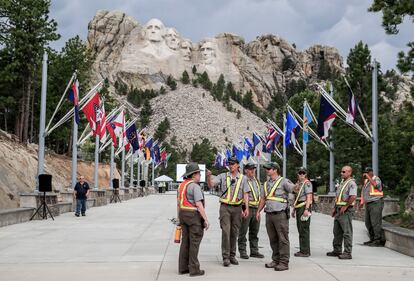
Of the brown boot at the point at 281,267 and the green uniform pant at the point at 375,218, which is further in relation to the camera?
the green uniform pant at the point at 375,218

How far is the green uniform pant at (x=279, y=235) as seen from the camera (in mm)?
10000

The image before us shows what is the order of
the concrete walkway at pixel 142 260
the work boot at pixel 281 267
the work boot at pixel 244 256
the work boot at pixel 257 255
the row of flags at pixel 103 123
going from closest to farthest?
1. the concrete walkway at pixel 142 260
2. the work boot at pixel 281 267
3. the work boot at pixel 244 256
4. the work boot at pixel 257 255
5. the row of flags at pixel 103 123

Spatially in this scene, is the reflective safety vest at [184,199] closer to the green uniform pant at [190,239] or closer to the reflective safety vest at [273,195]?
the green uniform pant at [190,239]

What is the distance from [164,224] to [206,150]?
376 ft

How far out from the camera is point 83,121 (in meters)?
61.6

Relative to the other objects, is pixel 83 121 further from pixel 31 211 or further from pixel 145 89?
pixel 145 89

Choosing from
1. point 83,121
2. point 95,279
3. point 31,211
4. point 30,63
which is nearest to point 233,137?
point 83,121

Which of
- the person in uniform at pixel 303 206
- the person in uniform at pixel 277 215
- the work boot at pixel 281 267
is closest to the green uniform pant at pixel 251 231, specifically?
the person in uniform at pixel 303 206

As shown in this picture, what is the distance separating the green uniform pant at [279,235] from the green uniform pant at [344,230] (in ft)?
6.35

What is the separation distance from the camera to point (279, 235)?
1014cm

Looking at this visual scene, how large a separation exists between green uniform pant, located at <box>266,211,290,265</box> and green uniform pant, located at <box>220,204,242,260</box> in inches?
22.4

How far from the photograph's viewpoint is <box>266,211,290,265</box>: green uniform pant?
1000 cm

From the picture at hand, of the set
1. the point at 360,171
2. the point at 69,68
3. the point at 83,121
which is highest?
the point at 69,68

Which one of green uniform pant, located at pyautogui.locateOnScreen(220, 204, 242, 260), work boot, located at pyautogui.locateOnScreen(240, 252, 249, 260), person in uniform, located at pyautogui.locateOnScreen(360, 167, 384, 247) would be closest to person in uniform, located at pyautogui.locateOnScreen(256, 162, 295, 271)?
green uniform pant, located at pyautogui.locateOnScreen(220, 204, 242, 260)
